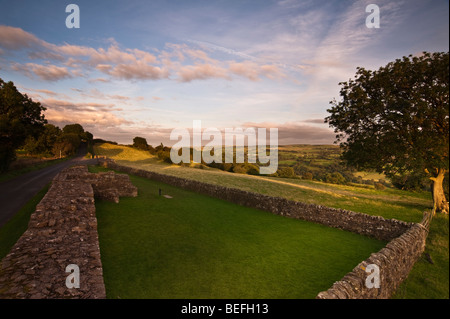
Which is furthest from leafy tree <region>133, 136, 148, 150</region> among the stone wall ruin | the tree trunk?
the tree trunk

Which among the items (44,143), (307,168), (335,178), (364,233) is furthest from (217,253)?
(44,143)

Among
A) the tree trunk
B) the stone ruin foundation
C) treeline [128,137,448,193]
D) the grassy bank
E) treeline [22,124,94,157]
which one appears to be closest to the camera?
the stone ruin foundation

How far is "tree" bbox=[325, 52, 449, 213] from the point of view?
12.2 meters

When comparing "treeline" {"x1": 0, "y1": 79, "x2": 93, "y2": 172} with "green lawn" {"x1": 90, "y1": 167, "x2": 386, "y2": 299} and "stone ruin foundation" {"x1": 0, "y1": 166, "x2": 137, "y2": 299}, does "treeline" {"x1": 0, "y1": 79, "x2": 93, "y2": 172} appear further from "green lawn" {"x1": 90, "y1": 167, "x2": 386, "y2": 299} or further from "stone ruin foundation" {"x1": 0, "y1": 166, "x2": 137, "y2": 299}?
"stone ruin foundation" {"x1": 0, "y1": 166, "x2": 137, "y2": 299}

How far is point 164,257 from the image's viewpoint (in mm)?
7656

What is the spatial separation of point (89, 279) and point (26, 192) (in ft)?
54.6

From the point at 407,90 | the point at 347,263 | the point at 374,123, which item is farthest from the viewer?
the point at 374,123

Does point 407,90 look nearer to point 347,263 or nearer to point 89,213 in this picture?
point 347,263

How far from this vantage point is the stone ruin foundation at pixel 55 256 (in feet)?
13.6

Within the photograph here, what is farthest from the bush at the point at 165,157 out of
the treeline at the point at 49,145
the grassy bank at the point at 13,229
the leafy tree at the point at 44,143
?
the grassy bank at the point at 13,229

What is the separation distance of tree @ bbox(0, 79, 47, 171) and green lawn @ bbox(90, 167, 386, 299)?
56.2ft
